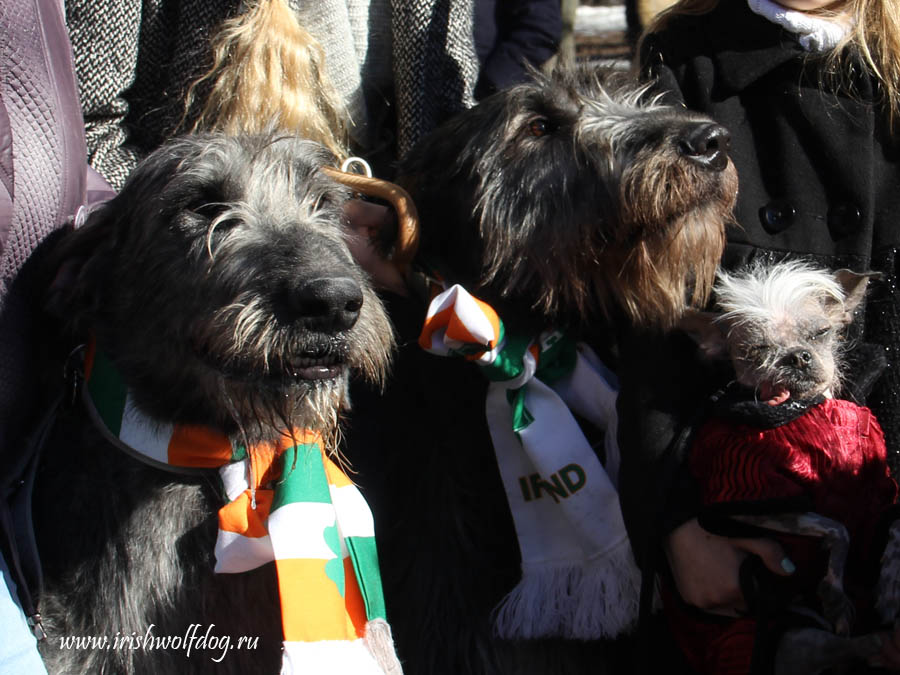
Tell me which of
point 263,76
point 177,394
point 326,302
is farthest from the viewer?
point 263,76

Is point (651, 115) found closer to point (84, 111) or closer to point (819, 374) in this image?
point (819, 374)

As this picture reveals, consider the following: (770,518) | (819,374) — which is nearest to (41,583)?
(770,518)

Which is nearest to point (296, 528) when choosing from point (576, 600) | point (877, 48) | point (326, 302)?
point (326, 302)

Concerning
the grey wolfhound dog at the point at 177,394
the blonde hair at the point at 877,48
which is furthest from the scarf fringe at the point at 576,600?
the blonde hair at the point at 877,48

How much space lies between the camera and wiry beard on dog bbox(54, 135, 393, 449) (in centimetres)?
208

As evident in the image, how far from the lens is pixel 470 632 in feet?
7.89

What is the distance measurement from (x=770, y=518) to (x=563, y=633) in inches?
25.1

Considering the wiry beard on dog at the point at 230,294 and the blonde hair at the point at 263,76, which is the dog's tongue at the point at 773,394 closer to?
the wiry beard on dog at the point at 230,294

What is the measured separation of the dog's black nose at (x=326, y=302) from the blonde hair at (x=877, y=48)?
1589 millimetres

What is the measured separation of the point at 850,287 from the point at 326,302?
1.43m

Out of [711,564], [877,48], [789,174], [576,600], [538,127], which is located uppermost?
[877,48]

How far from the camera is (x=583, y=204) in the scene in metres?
2.43

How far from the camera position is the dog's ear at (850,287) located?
7.80 ft

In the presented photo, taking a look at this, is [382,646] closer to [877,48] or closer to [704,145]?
[704,145]
